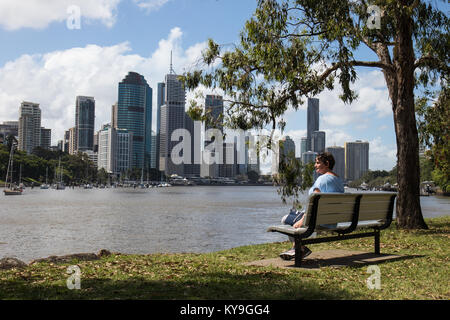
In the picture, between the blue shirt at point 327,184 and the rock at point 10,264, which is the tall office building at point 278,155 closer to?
the blue shirt at point 327,184

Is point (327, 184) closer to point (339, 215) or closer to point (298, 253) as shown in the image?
point (339, 215)

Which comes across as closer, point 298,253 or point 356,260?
point 298,253

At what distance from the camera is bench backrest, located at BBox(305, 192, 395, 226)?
6.80 metres

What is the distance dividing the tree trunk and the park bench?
5.18 metres

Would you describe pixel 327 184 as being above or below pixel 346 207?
above

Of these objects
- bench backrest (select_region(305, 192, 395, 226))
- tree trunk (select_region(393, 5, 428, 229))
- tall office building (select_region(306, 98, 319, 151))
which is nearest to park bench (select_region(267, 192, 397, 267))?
bench backrest (select_region(305, 192, 395, 226))

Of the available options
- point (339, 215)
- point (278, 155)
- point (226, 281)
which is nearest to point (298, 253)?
point (339, 215)

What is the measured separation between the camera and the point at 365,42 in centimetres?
1381

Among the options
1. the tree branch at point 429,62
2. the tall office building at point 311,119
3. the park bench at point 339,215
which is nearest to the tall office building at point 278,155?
the tall office building at point 311,119

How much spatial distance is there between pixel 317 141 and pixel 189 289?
21.5 metres

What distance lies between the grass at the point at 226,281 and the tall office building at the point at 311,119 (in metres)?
7.36

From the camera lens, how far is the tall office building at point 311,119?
48.4ft

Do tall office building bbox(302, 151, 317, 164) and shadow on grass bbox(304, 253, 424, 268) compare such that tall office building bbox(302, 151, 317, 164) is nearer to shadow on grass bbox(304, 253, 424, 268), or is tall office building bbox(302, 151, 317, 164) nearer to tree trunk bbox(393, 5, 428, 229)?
tree trunk bbox(393, 5, 428, 229)

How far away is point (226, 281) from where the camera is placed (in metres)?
5.82
